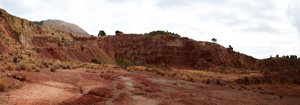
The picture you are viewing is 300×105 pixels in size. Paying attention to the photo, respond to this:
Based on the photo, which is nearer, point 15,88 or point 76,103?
point 76,103

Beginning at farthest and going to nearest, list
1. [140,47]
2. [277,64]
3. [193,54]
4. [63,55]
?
[140,47] → [193,54] → [277,64] → [63,55]

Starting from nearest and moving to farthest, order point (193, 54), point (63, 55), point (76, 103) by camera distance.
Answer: point (76, 103) < point (63, 55) < point (193, 54)

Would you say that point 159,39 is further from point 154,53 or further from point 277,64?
point 277,64

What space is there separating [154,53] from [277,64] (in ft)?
135

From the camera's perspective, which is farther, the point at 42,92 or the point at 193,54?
the point at 193,54

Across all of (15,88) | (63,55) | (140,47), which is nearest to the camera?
(15,88)

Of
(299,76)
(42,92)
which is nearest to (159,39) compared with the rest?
(299,76)

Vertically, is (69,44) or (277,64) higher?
(69,44)

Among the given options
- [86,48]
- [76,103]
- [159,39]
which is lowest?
[76,103]

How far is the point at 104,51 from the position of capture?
64.1 meters

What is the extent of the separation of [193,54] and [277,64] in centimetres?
2724

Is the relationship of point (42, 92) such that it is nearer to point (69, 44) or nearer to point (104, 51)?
point (69, 44)

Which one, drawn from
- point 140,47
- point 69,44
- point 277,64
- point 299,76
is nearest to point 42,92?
point 299,76

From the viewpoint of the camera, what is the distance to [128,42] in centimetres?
7056
